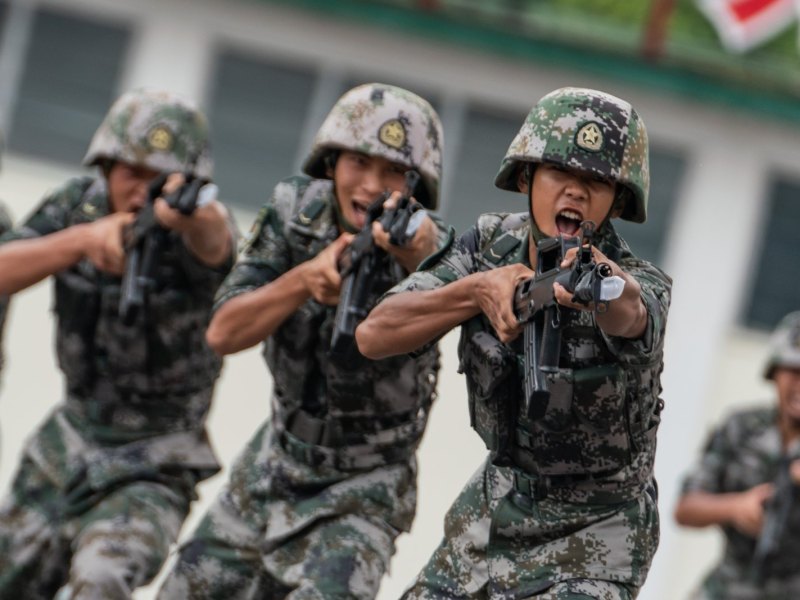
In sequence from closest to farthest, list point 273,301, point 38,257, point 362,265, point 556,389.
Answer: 1. point 556,389
2. point 362,265
3. point 273,301
4. point 38,257

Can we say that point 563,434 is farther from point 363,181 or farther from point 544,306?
point 363,181

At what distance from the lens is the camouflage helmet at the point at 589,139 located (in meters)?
6.26

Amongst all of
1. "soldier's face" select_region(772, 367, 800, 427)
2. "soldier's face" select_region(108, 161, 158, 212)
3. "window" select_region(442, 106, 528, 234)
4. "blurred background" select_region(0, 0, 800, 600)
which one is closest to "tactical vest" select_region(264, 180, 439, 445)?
"soldier's face" select_region(108, 161, 158, 212)

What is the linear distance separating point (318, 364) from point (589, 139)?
1640 mm

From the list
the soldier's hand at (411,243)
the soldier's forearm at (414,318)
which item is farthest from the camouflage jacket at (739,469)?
the soldier's forearm at (414,318)

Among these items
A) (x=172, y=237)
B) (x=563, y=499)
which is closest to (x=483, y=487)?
(x=563, y=499)

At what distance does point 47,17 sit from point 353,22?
2.17 meters

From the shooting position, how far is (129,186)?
8.46 meters

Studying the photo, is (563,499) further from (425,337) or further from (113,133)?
(113,133)

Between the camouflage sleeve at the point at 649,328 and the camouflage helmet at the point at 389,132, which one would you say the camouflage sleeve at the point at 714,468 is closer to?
the camouflage helmet at the point at 389,132

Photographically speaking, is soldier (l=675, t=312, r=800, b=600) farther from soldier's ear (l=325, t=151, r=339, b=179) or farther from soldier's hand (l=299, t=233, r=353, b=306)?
soldier's hand (l=299, t=233, r=353, b=306)

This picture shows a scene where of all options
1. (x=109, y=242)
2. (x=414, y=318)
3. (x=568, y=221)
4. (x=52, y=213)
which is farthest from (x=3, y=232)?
(x=568, y=221)

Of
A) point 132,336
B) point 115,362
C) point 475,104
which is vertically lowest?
point 115,362

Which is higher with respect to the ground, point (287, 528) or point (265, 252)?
point (265, 252)
